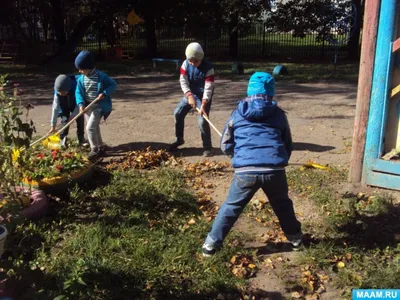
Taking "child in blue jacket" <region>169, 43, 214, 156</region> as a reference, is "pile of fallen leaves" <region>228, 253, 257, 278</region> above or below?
below

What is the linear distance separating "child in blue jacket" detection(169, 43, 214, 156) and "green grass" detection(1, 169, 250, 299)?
1.26 metres

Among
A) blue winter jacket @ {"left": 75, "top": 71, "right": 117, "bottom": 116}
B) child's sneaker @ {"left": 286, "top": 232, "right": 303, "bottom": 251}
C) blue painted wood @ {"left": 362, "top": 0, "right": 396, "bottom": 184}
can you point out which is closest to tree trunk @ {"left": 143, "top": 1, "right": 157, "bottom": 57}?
blue winter jacket @ {"left": 75, "top": 71, "right": 117, "bottom": 116}

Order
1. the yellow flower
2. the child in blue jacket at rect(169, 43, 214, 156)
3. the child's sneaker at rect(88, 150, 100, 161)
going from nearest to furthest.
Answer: the yellow flower
the child in blue jacket at rect(169, 43, 214, 156)
the child's sneaker at rect(88, 150, 100, 161)

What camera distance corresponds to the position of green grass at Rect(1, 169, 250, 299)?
294 cm

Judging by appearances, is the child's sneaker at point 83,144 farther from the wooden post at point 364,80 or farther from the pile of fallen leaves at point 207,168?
the wooden post at point 364,80

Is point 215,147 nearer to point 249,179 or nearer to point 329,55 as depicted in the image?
point 249,179

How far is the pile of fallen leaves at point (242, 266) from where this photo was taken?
11.0ft

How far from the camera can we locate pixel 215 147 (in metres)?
6.38

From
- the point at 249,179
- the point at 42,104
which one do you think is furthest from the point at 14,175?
the point at 42,104

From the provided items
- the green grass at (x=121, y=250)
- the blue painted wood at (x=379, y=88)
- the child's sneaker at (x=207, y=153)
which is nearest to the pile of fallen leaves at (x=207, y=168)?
the child's sneaker at (x=207, y=153)

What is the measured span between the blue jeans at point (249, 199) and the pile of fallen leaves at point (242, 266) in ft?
0.55

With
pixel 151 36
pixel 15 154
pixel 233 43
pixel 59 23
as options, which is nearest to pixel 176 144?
pixel 15 154

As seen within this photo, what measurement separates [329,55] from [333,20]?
1.51 m

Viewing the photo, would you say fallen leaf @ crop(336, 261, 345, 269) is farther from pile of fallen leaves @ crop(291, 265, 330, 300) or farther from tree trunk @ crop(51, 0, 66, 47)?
tree trunk @ crop(51, 0, 66, 47)
